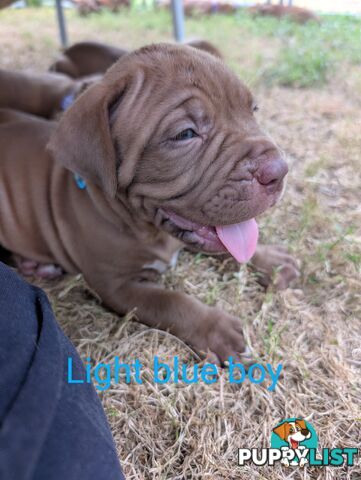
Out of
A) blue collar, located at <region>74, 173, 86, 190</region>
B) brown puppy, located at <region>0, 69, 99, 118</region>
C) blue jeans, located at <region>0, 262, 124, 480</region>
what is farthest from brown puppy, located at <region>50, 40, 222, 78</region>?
blue jeans, located at <region>0, 262, 124, 480</region>

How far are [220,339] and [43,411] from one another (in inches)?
46.9

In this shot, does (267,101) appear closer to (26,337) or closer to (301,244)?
(301,244)

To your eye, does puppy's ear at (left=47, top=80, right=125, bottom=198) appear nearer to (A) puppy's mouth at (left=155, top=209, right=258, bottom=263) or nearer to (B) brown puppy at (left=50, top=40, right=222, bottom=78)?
(A) puppy's mouth at (left=155, top=209, right=258, bottom=263)

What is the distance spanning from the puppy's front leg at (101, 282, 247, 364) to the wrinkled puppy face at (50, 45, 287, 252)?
0.54 m

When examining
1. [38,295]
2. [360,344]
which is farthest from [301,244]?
[38,295]

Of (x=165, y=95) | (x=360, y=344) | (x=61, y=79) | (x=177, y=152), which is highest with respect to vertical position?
(x=165, y=95)

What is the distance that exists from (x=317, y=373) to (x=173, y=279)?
3.38 feet

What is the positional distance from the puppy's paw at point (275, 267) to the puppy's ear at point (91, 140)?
1.17 metres

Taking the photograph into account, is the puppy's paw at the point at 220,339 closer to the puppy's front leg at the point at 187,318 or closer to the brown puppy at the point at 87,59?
the puppy's front leg at the point at 187,318

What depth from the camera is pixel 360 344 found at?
103 inches

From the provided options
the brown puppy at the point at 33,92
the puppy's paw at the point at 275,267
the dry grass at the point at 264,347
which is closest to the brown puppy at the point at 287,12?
the dry grass at the point at 264,347

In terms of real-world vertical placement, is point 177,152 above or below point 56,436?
above

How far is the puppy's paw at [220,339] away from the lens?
250cm

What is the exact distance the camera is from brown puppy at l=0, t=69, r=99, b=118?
4355 millimetres
